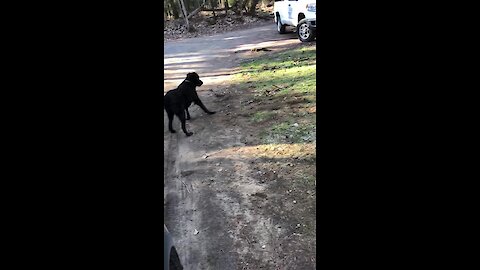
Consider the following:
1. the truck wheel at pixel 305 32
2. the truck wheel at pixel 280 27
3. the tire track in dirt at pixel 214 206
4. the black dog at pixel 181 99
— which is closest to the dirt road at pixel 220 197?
the tire track in dirt at pixel 214 206

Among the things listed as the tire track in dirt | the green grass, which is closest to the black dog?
the tire track in dirt

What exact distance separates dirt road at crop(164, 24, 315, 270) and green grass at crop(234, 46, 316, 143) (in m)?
0.22

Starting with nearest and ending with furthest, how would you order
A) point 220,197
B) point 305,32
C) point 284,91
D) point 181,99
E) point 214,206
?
point 214,206, point 220,197, point 181,99, point 284,91, point 305,32

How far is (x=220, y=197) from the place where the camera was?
2789mm

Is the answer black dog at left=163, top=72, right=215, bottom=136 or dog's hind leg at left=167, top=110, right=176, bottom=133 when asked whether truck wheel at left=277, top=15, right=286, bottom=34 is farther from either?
dog's hind leg at left=167, top=110, right=176, bottom=133

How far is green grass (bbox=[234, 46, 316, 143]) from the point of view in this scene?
384 centimetres

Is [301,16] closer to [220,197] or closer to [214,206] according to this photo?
[220,197]

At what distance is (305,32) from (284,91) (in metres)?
2.59

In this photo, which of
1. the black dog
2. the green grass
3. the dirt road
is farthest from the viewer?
the green grass

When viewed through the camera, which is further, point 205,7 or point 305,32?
A: point 205,7

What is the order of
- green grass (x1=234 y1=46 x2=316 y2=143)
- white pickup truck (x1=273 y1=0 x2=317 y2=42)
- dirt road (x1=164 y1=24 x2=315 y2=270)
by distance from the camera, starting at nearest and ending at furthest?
1. dirt road (x1=164 y1=24 x2=315 y2=270)
2. green grass (x1=234 y1=46 x2=316 y2=143)
3. white pickup truck (x1=273 y1=0 x2=317 y2=42)

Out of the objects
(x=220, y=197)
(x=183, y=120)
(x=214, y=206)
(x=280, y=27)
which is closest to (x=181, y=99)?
(x=183, y=120)
